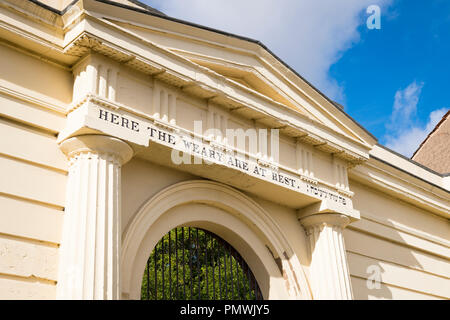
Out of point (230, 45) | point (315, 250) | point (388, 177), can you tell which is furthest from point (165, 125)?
point (388, 177)

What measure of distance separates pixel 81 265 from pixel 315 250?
462 centimetres

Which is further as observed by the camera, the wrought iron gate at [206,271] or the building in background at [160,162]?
the wrought iron gate at [206,271]

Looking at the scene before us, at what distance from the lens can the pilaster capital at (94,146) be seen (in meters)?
6.96

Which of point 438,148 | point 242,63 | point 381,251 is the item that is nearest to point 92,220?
point 242,63

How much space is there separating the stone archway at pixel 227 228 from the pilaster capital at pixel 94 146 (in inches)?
36.1

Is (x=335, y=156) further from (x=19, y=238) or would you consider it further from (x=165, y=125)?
(x=19, y=238)

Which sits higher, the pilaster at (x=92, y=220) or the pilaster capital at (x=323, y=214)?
the pilaster capital at (x=323, y=214)

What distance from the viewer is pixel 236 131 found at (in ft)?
29.0

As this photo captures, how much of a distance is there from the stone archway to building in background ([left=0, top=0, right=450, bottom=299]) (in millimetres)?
24

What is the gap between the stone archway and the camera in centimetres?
761

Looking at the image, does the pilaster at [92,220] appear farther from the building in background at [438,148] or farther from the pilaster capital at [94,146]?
the building in background at [438,148]

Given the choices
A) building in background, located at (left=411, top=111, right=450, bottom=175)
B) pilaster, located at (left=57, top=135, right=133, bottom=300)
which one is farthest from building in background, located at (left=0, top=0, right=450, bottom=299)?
building in background, located at (left=411, top=111, right=450, bottom=175)

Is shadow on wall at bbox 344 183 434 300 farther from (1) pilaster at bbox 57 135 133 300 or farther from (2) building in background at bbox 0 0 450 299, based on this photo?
(1) pilaster at bbox 57 135 133 300

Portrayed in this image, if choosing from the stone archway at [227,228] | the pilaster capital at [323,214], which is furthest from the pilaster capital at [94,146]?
the pilaster capital at [323,214]
